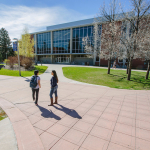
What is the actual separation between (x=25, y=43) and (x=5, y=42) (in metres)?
36.3

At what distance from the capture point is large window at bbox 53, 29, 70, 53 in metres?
35.9

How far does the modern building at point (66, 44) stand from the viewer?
3222 centimetres

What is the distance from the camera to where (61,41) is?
37.2m

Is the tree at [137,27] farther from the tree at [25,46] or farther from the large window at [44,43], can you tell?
the large window at [44,43]

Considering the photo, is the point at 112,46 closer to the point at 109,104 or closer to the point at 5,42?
the point at 109,104

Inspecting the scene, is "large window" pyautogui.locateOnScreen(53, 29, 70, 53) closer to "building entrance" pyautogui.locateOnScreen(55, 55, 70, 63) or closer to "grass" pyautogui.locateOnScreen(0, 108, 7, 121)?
"building entrance" pyautogui.locateOnScreen(55, 55, 70, 63)

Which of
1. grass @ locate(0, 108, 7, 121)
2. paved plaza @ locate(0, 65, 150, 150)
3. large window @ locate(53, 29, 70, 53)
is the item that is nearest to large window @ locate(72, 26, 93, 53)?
large window @ locate(53, 29, 70, 53)

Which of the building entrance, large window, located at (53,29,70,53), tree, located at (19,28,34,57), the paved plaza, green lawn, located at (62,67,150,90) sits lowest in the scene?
the paved plaza

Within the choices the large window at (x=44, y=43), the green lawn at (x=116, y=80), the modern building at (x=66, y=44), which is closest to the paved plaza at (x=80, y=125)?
the green lawn at (x=116, y=80)

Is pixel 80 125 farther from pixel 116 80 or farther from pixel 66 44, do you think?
pixel 66 44

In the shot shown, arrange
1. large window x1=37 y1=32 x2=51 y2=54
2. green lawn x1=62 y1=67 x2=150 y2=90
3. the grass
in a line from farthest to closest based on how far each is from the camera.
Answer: large window x1=37 y1=32 x2=51 y2=54 < green lawn x1=62 y1=67 x2=150 y2=90 < the grass

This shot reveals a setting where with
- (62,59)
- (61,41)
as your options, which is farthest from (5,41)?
(62,59)

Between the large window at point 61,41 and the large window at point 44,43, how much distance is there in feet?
9.00

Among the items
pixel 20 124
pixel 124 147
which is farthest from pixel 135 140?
pixel 20 124
